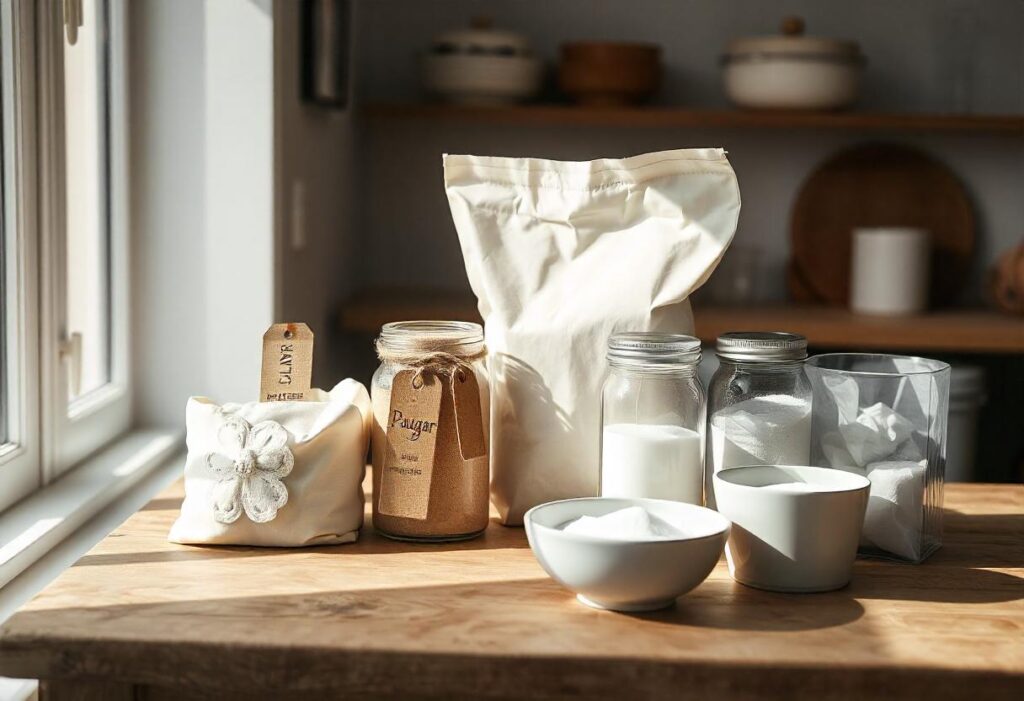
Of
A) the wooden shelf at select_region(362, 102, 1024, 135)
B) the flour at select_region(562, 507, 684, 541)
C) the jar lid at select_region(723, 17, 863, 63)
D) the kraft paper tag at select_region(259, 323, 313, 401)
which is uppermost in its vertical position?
the jar lid at select_region(723, 17, 863, 63)

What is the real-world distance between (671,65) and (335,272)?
108cm

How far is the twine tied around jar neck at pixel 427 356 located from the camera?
1.04m

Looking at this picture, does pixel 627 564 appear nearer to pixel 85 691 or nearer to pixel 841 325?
pixel 85 691

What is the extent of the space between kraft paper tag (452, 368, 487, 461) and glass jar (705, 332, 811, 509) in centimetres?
21

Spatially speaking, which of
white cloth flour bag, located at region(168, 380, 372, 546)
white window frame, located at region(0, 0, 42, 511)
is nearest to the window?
white window frame, located at region(0, 0, 42, 511)

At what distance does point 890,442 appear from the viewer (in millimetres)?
1014

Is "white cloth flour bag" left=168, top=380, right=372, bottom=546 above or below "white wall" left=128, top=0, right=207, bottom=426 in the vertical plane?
below

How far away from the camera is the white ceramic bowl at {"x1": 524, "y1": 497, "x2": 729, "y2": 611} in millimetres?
851

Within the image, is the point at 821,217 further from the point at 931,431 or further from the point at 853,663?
the point at 853,663

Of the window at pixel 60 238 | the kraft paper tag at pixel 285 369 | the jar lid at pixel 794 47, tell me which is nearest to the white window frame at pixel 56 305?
the window at pixel 60 238

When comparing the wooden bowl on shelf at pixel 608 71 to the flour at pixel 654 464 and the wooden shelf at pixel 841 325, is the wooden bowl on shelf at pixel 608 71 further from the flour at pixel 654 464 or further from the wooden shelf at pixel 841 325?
the flour at pixel 654 464

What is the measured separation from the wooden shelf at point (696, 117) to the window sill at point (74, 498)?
4.10 feet

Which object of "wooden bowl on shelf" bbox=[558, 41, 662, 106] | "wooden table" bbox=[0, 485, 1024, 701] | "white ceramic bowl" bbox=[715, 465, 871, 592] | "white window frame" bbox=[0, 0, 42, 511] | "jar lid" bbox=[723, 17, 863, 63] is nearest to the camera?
"wooden table" bbox=[0, 485, 1024, 701]

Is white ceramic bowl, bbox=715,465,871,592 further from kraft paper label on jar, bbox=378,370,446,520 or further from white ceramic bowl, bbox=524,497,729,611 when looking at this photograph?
kraft paper label on jar, bbox=378,370,446,520
